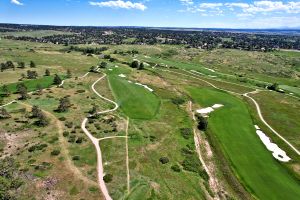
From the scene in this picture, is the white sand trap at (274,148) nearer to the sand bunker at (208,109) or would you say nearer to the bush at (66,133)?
the sand bunker at (208,109)

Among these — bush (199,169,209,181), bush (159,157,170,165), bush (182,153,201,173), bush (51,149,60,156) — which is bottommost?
bush (199,169,209,181)

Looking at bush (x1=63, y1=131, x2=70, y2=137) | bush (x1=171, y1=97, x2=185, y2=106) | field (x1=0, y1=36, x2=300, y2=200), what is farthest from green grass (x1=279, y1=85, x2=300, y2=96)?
bush (x1=63, y1=131, x2=70, y2=137)

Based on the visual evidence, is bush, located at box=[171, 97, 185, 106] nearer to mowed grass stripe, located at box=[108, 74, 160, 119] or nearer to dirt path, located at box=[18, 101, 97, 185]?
mowed grass stripe, located at box=[108, 74, 160, 119]

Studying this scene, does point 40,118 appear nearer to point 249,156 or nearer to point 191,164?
point 191,164

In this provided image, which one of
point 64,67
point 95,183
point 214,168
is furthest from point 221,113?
point 64,67

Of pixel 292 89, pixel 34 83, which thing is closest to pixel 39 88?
pixel 34 83

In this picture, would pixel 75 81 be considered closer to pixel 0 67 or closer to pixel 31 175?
pixel 0 67
